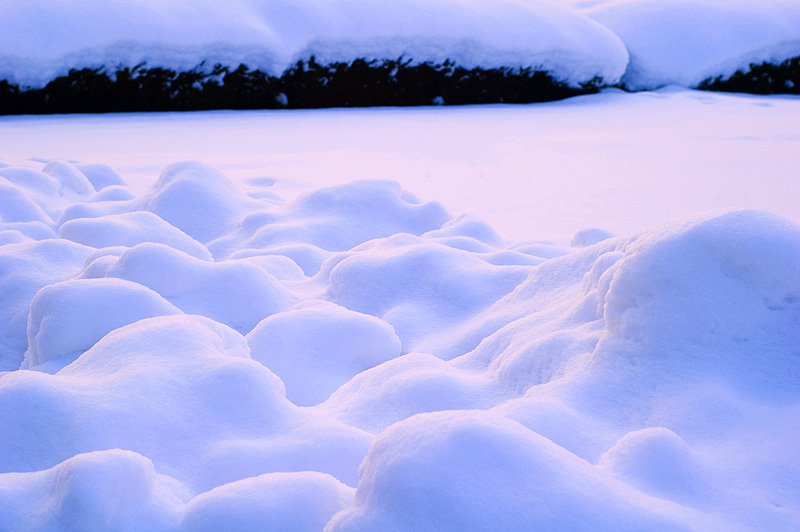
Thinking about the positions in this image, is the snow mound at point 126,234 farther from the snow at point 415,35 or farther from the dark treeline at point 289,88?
the dark treeline at point 289,88

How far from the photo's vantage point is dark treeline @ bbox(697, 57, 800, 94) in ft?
21.1

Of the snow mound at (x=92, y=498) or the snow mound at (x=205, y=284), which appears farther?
the snow mound at (x=205, y=284)

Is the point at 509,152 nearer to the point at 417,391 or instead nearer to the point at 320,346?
the point at 320,346

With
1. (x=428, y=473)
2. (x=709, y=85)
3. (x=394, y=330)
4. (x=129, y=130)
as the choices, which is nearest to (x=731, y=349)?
(x=428, y=473)

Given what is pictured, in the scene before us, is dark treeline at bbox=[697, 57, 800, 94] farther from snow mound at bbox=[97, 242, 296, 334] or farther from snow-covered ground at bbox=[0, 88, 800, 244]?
snow mound at bbox=[97, 242, 296, 334]

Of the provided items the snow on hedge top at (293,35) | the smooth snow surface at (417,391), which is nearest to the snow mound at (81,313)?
the smooth snow surface at (417,391)

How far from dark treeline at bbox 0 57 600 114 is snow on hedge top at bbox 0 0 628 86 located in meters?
0.08

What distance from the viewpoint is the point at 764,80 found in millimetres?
6496

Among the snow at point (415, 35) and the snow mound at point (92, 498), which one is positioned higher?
the snow at point (415, 35)

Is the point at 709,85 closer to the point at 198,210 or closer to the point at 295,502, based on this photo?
the point at 198,210

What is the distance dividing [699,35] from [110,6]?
16.0ft

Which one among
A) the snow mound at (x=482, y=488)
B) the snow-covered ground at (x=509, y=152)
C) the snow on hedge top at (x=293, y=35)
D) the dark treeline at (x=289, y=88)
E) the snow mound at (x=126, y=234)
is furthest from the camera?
the dark treeline at (x=289, y=88)

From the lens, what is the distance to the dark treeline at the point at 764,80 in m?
6.44

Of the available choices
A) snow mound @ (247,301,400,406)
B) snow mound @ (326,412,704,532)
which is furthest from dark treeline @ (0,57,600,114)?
snow mound @ (326,412,704,532)
